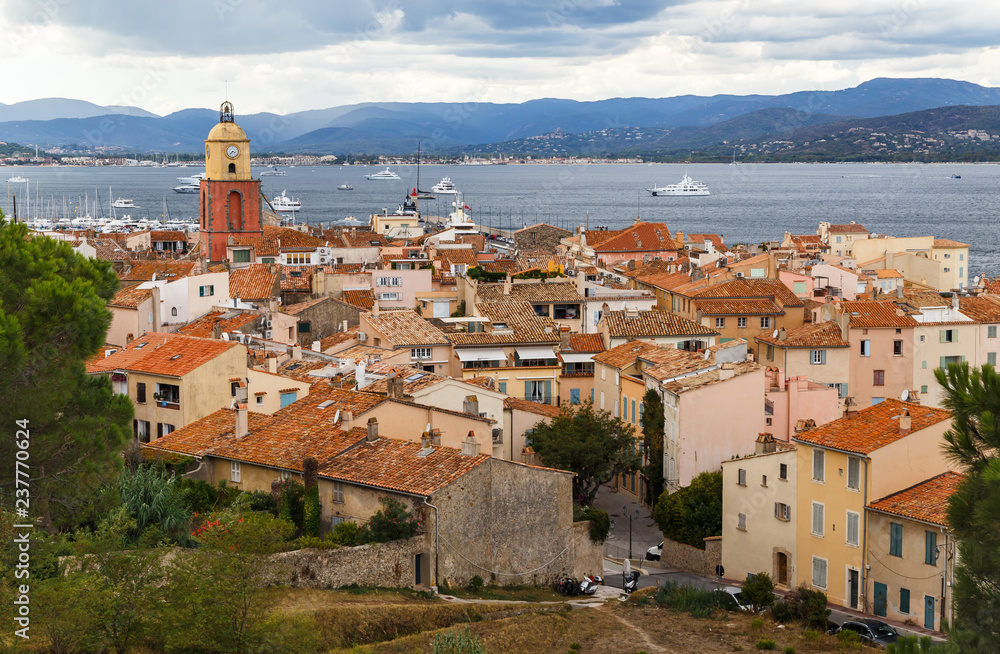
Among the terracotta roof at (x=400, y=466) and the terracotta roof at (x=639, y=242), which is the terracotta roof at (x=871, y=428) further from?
the terracotta roof at (x=639, y=242)

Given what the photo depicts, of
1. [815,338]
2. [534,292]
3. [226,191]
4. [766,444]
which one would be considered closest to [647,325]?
[815,338]

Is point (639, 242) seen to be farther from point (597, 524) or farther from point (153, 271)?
point (597, 524)

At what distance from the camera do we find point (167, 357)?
35000 millimetres

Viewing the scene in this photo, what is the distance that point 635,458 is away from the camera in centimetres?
3616

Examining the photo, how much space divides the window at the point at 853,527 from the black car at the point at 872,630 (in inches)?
98.0

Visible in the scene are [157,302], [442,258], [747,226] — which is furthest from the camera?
[747,226]

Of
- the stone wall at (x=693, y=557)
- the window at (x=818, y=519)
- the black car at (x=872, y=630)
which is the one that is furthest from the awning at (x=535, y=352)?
the black car at (x=872, y=630)

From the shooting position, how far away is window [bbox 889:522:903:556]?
26.6 metres

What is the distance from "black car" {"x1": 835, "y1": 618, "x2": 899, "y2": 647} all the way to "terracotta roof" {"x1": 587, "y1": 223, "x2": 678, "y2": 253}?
2235 inches

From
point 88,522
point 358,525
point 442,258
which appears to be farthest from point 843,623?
point 442,258

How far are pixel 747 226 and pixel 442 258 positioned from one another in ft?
372

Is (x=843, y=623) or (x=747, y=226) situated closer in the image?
(x=843, y=623)

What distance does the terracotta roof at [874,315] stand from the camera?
151 feet

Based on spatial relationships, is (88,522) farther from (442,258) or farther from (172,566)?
(442,258)
